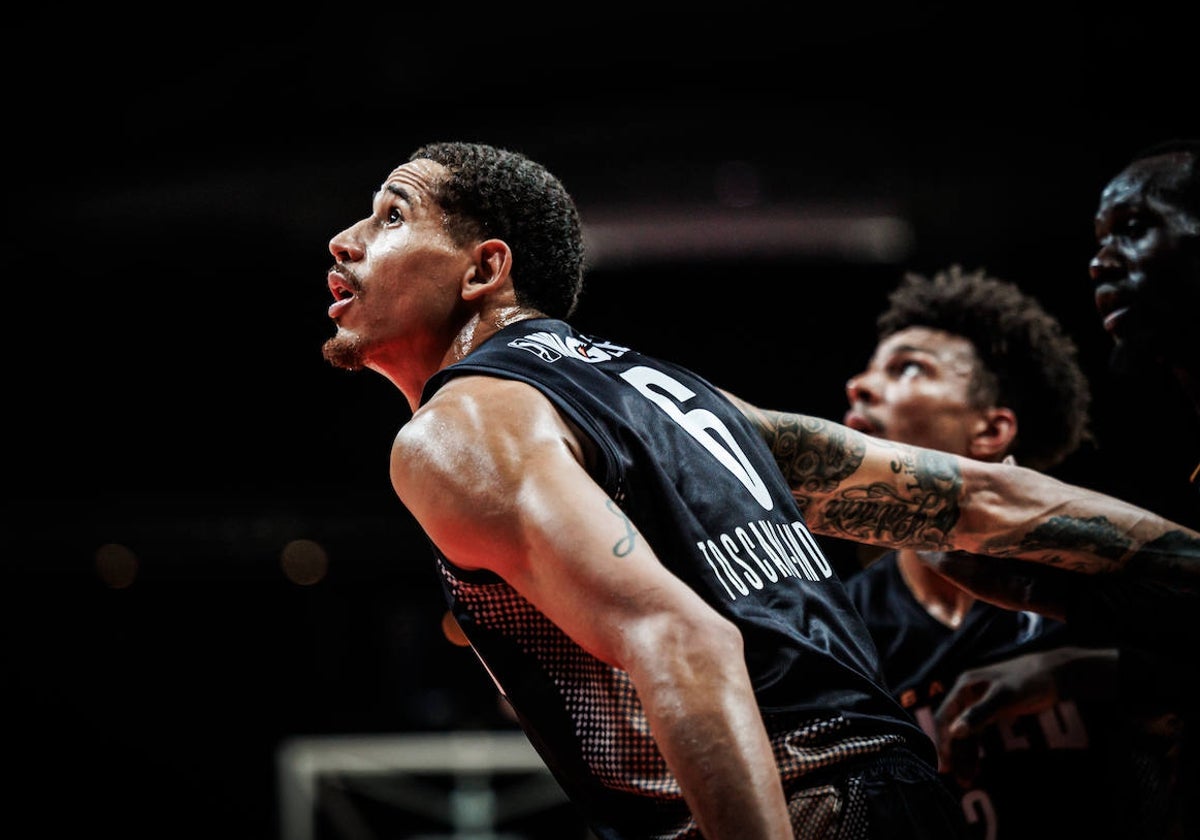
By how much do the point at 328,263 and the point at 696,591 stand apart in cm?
668

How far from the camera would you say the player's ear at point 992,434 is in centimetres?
393

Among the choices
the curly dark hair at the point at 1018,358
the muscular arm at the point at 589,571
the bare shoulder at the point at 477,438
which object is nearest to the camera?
the muscular arm at the point at 589,571

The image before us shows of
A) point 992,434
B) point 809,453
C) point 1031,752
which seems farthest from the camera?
point 992,434

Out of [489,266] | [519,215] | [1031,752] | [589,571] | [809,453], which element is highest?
[519,215]

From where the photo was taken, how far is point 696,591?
1879 mm

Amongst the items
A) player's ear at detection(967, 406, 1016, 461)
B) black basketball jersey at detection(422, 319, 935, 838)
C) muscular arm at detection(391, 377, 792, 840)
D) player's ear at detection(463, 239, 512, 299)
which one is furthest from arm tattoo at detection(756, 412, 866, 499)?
player's ear at detection(967, 406, 1016, 461)

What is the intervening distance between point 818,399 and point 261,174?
393cm

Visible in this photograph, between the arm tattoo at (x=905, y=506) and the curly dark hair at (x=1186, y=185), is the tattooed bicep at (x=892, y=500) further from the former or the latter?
the curly dark hair at (x=1186, y=185)

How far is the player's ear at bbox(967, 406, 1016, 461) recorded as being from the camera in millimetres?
3926

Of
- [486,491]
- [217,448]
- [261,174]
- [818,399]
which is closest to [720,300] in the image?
[818,399]

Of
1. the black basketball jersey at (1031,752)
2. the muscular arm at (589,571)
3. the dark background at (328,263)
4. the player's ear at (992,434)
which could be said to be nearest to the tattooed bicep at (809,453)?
the muscular arm at (589,571)

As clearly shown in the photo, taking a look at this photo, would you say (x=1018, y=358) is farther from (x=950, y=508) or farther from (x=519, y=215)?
(x=519, y=215)

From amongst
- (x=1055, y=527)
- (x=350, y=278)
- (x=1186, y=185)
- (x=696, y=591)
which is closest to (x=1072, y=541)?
(x=1055, y=527)

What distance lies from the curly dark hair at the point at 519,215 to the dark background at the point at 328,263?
3.68 meters
